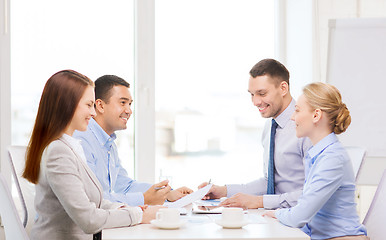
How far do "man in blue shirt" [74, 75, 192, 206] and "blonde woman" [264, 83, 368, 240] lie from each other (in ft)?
2.36

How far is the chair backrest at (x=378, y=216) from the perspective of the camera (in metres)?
2.38

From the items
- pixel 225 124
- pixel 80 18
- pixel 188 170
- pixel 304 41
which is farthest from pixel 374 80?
pixel 80 18

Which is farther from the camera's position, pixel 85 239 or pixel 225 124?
pixel 225 124

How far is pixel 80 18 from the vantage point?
390 centimetres

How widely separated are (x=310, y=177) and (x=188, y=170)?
6.71ft

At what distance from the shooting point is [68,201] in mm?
1891

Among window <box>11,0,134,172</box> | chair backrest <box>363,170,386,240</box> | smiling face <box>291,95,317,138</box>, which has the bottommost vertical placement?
Answer: chair backrest <box>363,170,386,240</box>

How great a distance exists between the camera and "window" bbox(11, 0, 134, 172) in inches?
148

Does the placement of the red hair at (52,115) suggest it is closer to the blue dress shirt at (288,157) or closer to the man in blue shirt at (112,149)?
the man in blue shirt at (112,149)

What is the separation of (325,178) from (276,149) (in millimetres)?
655

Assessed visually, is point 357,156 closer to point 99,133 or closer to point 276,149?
point 276,149

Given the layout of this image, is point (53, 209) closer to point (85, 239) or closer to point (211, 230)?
point (85, 239)

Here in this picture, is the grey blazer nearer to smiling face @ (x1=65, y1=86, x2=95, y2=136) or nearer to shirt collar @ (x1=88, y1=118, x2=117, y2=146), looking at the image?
smiling face @ (x1=65, y1=86, x2=95, y2=136)

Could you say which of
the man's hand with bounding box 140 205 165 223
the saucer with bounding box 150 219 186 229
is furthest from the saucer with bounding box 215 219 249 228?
the man's hand with bounding box 140 205 165 223
